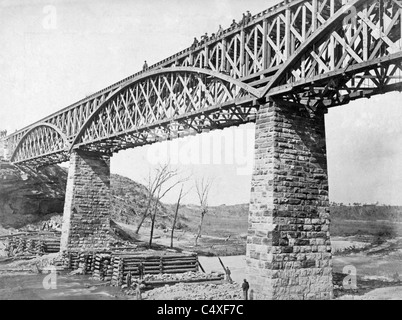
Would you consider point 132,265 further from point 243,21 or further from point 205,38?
point 243,21

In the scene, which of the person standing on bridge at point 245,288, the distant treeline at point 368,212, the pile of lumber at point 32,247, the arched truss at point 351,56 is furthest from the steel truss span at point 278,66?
the distant treeline at point 368,212

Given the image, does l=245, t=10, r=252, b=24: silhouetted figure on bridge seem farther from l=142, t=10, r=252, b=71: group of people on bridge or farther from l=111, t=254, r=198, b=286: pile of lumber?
l=111, t=254, r=198, b=286: pile of lumber

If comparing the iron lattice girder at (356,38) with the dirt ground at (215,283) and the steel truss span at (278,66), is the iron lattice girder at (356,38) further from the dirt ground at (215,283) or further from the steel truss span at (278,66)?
the dirt ground at (215,283)

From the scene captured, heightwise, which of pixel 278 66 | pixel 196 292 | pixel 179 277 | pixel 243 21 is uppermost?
pixel 243 21

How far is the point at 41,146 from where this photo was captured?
39.8m

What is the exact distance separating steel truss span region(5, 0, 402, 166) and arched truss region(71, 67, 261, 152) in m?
0.05

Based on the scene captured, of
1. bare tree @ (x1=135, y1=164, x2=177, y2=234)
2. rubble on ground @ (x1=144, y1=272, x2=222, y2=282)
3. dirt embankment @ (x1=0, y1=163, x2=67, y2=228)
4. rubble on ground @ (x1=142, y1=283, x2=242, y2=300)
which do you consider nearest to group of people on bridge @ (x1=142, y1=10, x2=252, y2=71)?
rubble on ground @ (x1=142, y1=283, x2=242, y2=300)

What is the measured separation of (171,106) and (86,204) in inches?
474

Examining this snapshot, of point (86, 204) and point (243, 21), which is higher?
point (243, 21)

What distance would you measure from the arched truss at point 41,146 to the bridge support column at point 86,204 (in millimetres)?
2478

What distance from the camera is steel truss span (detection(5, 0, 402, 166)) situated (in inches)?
456

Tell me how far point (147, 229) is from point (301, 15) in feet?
139

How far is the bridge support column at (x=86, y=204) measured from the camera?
28031mm

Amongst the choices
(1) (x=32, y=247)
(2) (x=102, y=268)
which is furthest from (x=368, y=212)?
(2) (x=102, y=268)
